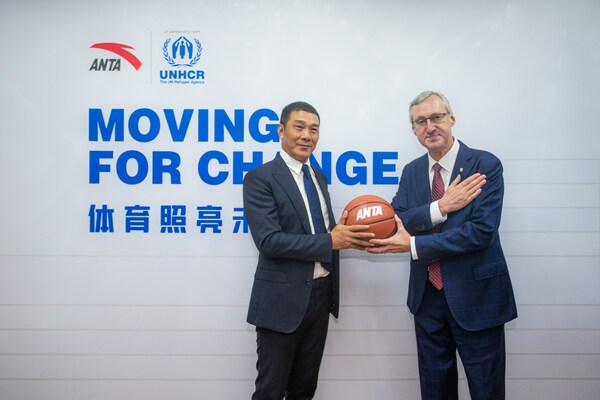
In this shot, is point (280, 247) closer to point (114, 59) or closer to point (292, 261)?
point (292, 261)

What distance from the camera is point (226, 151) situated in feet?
7.29

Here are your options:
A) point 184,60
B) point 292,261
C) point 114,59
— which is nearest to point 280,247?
point 292,261

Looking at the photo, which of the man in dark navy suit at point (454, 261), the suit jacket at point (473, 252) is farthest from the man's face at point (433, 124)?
the suit jacket at point (473, 252)

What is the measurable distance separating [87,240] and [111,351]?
2.18 ft

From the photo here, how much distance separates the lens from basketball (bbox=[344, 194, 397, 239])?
5.44ft

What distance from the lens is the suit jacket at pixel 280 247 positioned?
164 centimetres

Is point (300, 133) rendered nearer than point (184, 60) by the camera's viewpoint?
Yes

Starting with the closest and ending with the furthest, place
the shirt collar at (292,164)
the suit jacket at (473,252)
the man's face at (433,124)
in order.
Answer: the suit jacket at (473,252)
the man's face at (433,124)
the shirt collar at (292,164)

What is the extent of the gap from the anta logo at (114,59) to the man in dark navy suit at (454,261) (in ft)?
5.27

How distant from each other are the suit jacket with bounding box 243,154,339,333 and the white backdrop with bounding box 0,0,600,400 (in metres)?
0.52

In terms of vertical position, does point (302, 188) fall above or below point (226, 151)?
below

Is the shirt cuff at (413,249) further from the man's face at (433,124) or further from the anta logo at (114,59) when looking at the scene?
the anta logo at (114,59)

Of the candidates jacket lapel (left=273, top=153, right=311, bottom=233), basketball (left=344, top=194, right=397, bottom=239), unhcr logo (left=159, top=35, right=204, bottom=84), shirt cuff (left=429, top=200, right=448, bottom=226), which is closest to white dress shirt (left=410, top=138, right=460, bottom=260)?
shirt cuff (left=429, top=200, right=448, bottom=226)

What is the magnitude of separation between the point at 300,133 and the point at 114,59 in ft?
4.18
